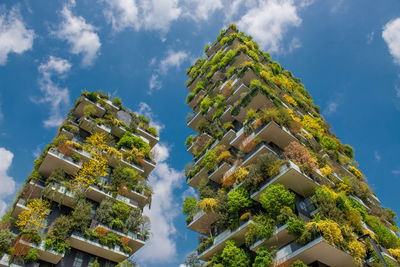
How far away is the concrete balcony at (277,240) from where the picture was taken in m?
18.8

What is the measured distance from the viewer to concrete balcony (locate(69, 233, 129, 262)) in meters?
23.8

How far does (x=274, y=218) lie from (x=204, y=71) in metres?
31.8

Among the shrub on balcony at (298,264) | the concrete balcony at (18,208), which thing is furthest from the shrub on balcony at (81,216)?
the shrub on balcony at (298,264)

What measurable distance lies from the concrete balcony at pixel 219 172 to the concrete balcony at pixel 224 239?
6742mm

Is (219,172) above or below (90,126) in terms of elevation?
below

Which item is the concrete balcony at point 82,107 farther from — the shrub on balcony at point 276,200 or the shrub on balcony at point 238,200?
the shrub on balcony at point 276,200

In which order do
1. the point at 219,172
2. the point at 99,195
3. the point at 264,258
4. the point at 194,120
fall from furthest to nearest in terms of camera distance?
the point at 194,120
the point at 219,172
the point at 99,195
the point at 264,258

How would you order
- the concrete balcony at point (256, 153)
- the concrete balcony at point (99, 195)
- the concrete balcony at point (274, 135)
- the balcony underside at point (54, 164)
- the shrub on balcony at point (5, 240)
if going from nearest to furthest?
the shrub on balcony at point (5, 240) < the concrete balcony at point (256, 153) < the concrete balcony at point (274, 135) < the balcony underside at point (54, 164) < the concrete balcony at point (99, 195)

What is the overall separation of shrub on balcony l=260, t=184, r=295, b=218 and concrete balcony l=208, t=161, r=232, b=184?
24.5 ft

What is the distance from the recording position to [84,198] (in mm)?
26766

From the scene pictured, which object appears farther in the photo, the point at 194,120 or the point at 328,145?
the point at 194,120

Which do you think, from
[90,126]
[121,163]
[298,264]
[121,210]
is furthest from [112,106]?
[298,264]

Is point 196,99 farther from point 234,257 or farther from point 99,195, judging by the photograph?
point 234,257

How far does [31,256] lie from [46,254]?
117 centimetres
